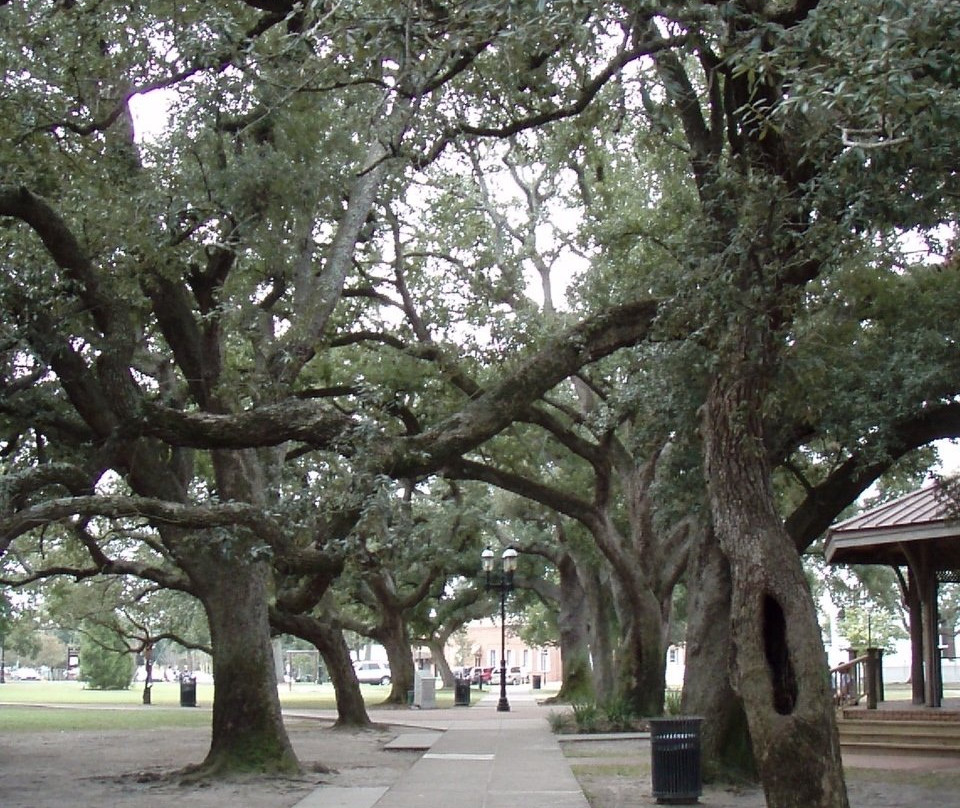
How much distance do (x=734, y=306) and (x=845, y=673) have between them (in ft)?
52.6

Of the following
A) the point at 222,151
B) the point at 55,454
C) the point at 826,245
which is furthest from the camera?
the point at 55,454

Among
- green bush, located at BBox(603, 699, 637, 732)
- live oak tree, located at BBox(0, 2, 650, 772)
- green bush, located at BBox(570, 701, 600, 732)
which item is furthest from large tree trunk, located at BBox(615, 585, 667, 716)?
live oak tree, located at BBox(0, 2, 650, 772)

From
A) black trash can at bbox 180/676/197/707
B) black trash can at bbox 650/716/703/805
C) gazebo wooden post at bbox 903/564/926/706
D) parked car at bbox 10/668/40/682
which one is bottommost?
black trash can at bbox 650/716/703/805

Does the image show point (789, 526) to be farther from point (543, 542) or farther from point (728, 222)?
point (543, 542)

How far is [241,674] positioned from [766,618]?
8.88 m

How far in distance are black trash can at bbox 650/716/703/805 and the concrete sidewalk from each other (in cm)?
95

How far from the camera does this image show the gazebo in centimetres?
1867

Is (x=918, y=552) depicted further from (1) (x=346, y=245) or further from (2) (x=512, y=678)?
(2) (x=512, y=678)

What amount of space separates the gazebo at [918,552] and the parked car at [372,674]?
210 feet

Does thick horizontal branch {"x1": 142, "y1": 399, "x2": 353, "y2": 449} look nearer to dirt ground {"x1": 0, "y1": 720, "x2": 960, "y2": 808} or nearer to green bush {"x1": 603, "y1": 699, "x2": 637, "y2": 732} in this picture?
dirt ground {"x1": 0, "y1": 720, "x2": 960, "y2": 808}

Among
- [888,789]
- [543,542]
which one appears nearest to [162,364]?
[888,789]

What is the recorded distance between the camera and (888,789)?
14.2 m

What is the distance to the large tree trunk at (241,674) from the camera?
1541 cm

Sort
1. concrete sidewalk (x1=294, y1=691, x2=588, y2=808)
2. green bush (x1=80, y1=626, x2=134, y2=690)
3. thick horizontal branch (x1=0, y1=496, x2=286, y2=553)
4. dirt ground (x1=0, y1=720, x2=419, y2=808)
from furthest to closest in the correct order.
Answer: green bush (x1=80, y1=626, x2=134, y2=690) < dirt ground (x1=0, y1=720, x2=419, y2=808) < concrete sidewalk (x1=294, y1=691, x2=588, y2=808) < thick horizontal branch (x1=0, y1=496, x2=286, y2=553)
